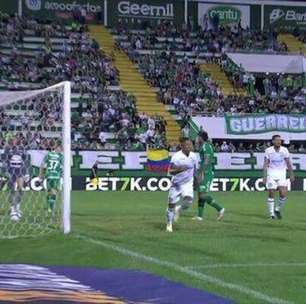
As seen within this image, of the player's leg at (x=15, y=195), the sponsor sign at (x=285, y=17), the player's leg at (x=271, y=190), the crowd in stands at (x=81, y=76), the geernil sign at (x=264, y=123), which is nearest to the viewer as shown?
the player's leg at (x=15, y=195)

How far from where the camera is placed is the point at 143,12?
5278cm

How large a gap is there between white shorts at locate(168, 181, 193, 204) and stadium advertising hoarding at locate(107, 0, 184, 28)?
125 feet

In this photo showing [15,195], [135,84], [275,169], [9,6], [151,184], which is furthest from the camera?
[9,6]

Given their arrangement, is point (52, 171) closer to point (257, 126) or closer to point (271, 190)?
point (271, 190)

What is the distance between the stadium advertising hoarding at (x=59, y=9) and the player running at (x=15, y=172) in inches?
1336

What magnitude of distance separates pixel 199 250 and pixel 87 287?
3.56m

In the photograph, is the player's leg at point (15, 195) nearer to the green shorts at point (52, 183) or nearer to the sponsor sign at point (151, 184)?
the green shorts at point (52, 183)

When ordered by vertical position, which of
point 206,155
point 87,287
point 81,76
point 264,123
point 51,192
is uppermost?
point 81,76

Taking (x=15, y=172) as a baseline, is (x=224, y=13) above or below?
above

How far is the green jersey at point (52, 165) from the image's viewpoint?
18188 millimetres

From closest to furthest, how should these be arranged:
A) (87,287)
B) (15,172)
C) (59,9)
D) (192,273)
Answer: (87,287) → (192,273) → (15,172) → (59,9)

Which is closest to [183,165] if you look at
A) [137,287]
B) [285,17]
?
[137,287]

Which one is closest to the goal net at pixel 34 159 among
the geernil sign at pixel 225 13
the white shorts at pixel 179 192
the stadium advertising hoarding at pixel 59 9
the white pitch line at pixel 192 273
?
the white pitch line at pixel 192 273

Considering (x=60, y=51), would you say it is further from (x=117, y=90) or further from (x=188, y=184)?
(x=188, y=184)
